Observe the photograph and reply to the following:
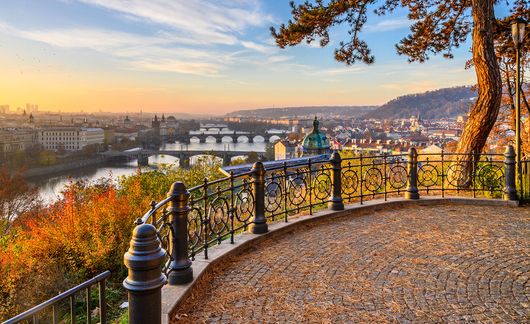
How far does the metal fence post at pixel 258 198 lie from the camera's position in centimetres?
660

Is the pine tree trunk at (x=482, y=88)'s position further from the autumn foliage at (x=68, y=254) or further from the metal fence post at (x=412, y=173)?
the autumn foliage at (x=68, y=254)

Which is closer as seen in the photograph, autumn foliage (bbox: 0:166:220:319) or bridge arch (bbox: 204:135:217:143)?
autumn foliage (bbox: 0:166:220:319)

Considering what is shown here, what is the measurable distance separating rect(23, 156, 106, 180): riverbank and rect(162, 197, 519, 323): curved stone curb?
56065 millimetres

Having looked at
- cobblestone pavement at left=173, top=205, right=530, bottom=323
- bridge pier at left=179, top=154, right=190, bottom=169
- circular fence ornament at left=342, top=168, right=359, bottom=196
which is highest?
circular fence ornament at left=342, top=168, right=359, bottom=196

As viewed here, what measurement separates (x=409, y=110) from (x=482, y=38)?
61623mm

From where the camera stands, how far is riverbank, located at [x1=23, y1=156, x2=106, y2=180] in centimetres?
5666

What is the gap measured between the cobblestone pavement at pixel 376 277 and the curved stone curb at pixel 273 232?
0.12m

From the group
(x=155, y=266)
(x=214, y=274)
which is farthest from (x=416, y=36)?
(x=155, y=266)

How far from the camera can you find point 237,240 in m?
6.38

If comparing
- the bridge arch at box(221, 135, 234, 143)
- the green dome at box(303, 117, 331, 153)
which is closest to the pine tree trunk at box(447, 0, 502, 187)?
the green dome at box(303, 117, 331, 153)

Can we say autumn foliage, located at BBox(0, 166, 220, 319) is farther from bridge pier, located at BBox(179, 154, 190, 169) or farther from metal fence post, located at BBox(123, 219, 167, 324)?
bridge pier, located at BBox(179, 154, 190, 169)

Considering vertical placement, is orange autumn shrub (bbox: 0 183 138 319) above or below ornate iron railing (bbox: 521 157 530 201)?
→ below

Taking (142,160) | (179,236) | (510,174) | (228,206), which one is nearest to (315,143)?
(510,174)

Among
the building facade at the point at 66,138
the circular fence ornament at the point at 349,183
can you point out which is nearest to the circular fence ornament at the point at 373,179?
the circular fence ornament at the point at 349,183
